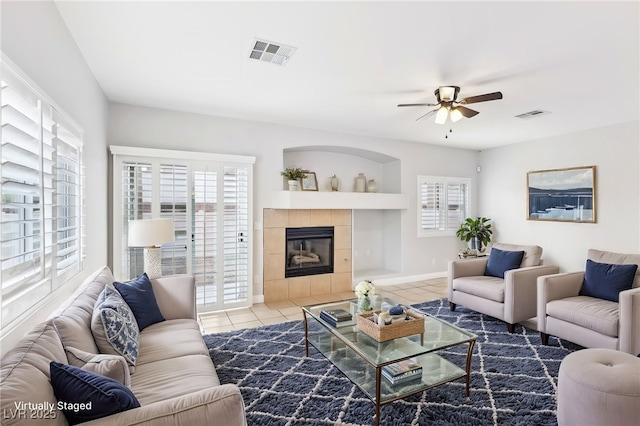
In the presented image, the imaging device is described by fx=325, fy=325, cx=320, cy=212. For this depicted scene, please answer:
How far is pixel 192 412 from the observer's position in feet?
4.05

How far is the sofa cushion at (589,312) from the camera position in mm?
2818

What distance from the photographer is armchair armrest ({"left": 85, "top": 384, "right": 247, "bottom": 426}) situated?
1.18m

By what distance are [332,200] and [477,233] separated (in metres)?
3.22

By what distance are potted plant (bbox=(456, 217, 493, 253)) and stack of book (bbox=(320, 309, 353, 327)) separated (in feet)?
14.5

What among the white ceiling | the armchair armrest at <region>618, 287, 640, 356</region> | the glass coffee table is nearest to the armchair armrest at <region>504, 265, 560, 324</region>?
the armchair armrest at <region>618, 287, 640, 356</region>

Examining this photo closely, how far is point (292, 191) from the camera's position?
15.7ft

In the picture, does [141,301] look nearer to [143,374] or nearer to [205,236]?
[143,374]

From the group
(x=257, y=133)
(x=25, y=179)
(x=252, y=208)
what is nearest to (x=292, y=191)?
(x=252, y=208)

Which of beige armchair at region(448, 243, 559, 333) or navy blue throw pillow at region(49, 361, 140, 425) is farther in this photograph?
beige armchair at region(448, 243, 559, 333)

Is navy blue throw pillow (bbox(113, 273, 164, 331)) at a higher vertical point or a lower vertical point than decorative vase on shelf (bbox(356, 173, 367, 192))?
lower

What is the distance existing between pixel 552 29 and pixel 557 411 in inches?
102

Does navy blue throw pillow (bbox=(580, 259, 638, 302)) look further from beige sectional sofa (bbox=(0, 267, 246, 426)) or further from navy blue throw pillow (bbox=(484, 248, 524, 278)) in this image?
beige sectional sofa (bbox=(0, 267, 246, 426))

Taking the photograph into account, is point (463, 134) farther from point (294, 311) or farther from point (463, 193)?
point (294, 311)

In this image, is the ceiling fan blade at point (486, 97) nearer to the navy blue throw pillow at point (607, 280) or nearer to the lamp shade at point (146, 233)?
the navy blue throw pillow at point (607, 280)
